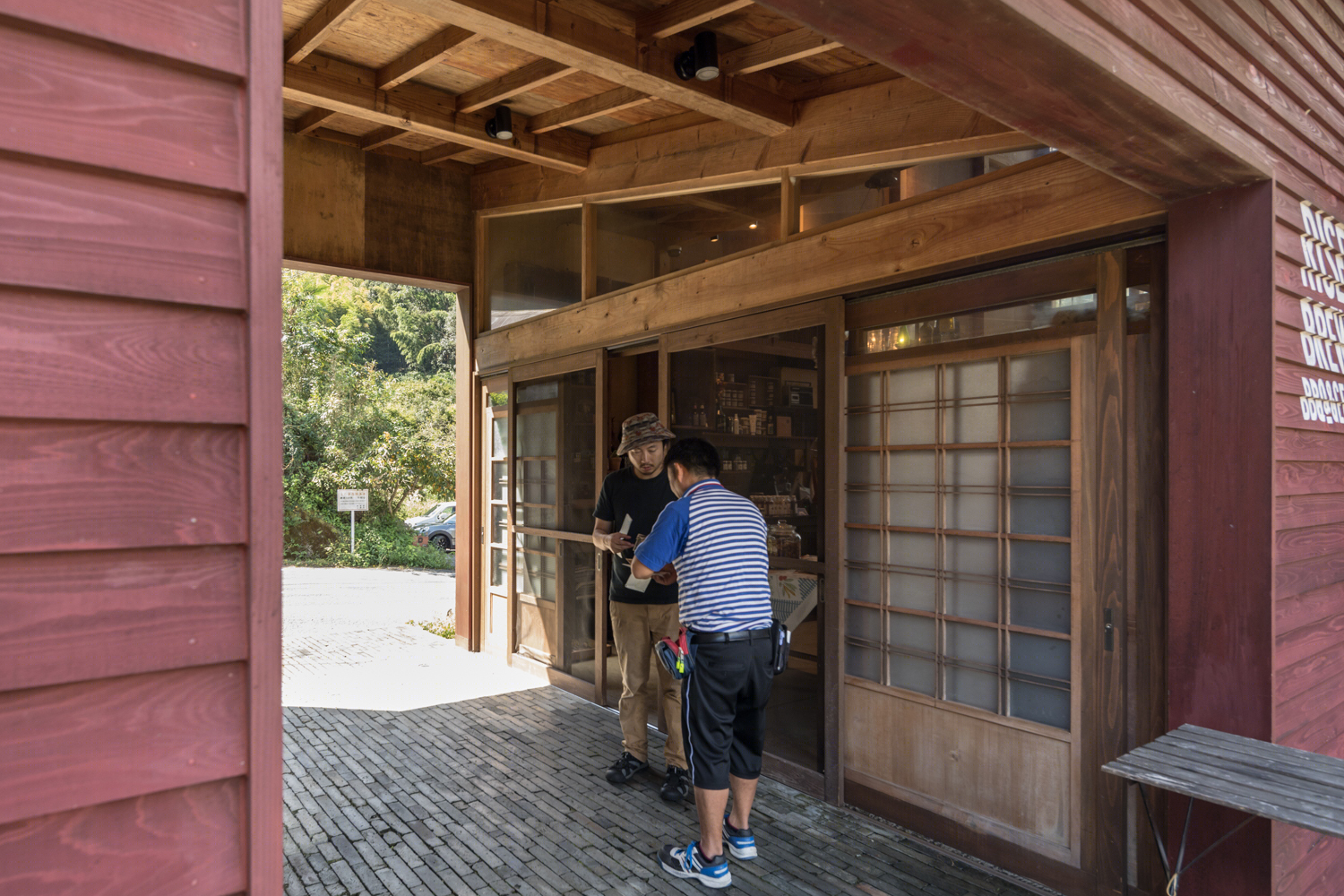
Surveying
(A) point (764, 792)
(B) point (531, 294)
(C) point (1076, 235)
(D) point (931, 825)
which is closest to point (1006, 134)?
(C) point (1076, 235)

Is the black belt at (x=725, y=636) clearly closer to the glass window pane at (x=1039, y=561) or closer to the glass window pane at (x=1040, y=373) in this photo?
the glass window pane at (x=1039, y=561)

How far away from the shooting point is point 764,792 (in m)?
3.70

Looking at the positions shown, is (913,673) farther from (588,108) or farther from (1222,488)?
(588,108)

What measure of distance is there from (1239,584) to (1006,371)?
41.3 inches

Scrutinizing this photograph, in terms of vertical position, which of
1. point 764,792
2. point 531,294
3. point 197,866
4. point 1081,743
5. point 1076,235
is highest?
point 531,294

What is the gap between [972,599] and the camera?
3.12 m

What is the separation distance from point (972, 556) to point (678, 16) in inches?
101

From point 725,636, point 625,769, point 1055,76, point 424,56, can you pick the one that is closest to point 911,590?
point 725,636

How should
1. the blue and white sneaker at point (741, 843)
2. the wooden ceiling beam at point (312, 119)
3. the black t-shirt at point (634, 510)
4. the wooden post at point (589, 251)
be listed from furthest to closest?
the wooden post at point (589, 251), the wooden ceiling beam at point (312, 119), the black t-shirt at point (634, 510), the blue and white sneaker at point (741, 843)

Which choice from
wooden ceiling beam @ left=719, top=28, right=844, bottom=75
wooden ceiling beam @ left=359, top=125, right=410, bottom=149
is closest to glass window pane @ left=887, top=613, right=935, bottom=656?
wooden ceiling beam @ left=719, top=28, right=844, bottom=75

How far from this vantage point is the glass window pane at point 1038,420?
2869mm

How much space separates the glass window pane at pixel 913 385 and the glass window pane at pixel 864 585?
2.47 ft

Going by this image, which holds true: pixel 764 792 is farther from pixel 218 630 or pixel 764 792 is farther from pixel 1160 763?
pixel 218 630

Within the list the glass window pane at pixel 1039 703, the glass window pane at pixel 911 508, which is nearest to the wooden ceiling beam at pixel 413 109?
the glass window pane at pixel 911 508
